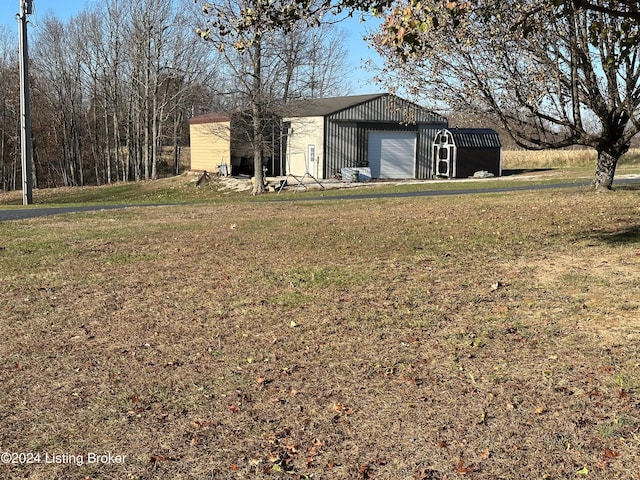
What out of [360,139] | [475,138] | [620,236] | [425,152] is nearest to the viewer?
[620,236]

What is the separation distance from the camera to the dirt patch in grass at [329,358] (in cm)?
382

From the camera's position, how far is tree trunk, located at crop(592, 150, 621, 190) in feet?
52.0

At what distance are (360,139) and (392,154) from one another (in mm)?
2024

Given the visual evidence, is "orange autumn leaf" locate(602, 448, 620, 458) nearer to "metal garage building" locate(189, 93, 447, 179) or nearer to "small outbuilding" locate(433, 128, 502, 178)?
"metal garage building" locate(189, 93, 447, 179)

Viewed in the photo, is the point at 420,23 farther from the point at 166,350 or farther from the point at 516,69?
the point at 516,69

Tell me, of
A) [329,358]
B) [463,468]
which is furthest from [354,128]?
[463,468]

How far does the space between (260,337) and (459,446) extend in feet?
7.99

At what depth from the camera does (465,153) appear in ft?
109

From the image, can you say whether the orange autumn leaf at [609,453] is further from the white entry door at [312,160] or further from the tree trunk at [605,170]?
the white entry door at [312,160]

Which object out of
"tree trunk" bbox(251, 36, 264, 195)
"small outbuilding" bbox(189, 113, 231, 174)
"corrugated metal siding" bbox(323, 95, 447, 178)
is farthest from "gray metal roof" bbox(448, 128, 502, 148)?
"small outbuilding" bbox(189, 113, 231, 174)

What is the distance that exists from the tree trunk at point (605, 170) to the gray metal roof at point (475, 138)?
55.1 feet

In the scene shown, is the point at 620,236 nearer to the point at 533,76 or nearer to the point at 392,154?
the point at 533,76

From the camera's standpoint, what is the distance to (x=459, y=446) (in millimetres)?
3848

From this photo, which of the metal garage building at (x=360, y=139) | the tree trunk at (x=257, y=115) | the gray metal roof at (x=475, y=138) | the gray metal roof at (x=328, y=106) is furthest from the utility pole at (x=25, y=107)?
the gray metal roof at (x=475, y=138)
